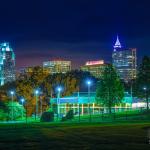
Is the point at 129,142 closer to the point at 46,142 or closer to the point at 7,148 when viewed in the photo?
the point at 46,142

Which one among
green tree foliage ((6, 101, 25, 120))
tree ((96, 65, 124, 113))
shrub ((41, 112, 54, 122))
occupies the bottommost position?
shrub ((41, 112, 54, 122))

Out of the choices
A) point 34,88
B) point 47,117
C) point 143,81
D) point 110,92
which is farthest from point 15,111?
point 143,81

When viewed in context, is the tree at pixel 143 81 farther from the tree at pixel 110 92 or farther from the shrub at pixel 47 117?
the shrub at pixel 47 117

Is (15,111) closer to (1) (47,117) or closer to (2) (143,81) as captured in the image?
(1) (47,117)

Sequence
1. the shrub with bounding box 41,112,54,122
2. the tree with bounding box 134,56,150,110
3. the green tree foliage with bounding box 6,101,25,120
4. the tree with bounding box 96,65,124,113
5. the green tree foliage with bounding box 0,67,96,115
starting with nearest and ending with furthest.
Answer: the shrub with bounding box 41,112,54,122
the green tree foliage with bounding box 6,101,25,120
the tree with bounding box 96,65,124,113
the tree with bounding box 134,56,150,110
the green tree foliage with bounding box 0,67,96,115

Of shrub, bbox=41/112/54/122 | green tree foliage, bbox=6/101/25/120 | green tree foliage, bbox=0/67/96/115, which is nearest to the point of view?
shrub, bbox=41/112/54/122

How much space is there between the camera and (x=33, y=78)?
4395 inches

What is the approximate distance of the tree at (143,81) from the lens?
93562 mm

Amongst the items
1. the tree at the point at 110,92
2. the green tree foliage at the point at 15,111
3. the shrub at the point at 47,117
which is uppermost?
the tree at the point at 110,92

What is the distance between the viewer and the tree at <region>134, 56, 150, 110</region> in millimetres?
93562

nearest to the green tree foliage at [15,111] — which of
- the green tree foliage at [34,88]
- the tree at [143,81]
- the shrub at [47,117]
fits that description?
the shrub at [47,117]

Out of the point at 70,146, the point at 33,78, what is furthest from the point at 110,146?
the point at 33,78

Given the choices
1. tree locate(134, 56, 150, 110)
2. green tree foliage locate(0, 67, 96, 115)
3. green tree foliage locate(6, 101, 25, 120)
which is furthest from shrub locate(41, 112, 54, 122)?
tree locate(134, 56, 150, 110)

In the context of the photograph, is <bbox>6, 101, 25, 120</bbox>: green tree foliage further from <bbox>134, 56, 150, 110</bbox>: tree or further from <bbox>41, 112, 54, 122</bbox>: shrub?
<bbox>134, 56, 150, 110</bbox>: tree
